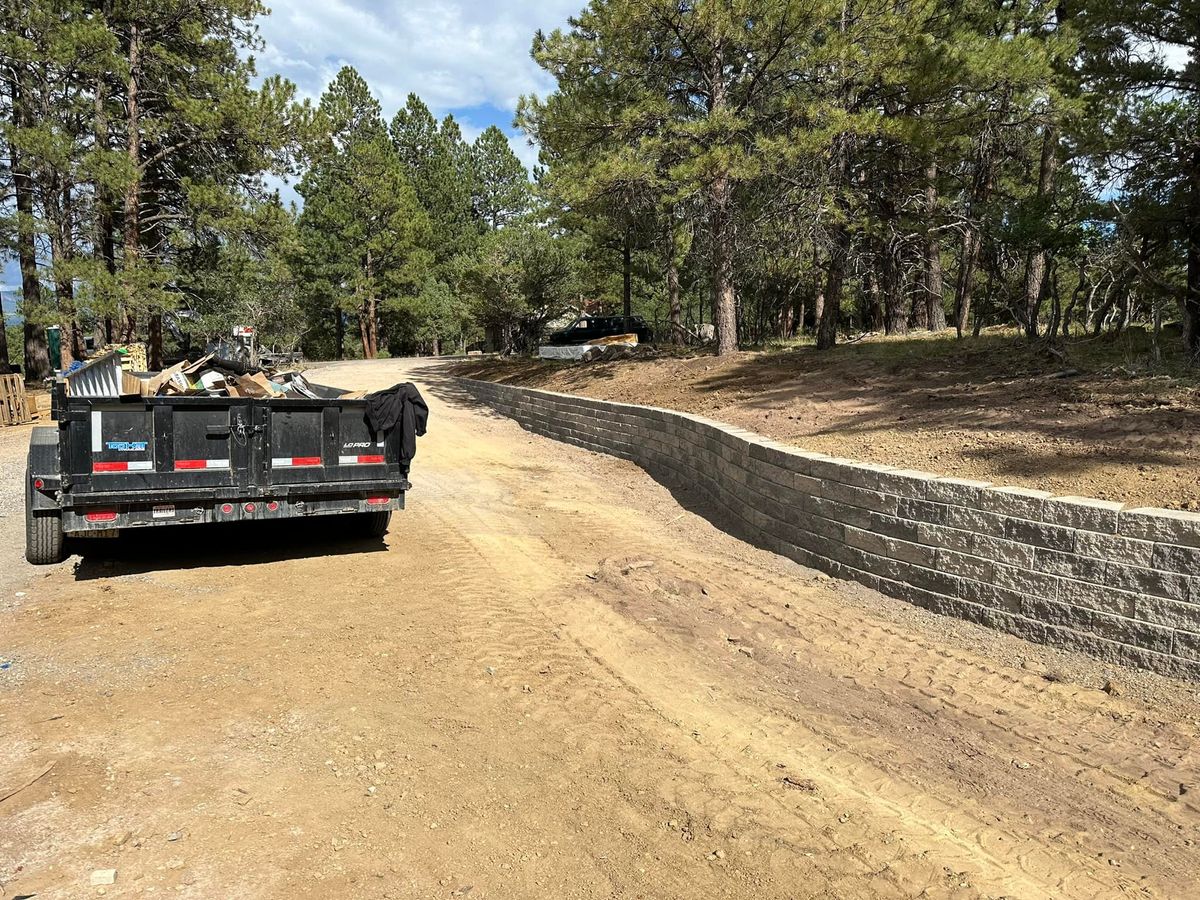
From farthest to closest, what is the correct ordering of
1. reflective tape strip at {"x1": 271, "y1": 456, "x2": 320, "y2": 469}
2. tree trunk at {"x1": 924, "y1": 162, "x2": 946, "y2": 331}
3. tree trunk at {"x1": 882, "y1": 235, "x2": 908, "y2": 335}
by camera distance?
tree trunk at {"x1": 924, "y1": 162, "x2": 946, "y2": 331}
tree trunk at {"x1": 882, "y1": 235, "x2": 908, "y2": 335}
reflective tape strip at {"x1": 271, "y1": 456, "x2": 320, "y2": 469}

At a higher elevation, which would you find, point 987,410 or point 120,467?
point 987,410

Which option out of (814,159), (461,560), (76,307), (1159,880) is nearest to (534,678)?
(461,560)

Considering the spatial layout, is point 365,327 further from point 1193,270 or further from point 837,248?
point 1193,270

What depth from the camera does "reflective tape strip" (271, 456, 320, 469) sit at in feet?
20.5

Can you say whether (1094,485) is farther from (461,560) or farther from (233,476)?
(233,476)

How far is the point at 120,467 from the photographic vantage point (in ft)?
18.5

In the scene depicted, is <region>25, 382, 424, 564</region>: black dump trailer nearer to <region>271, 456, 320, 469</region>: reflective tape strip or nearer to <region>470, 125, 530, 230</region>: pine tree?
<region>271, 456, 320, 469</region>: reflective tape strip

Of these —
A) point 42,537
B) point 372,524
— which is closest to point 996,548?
point 372,524

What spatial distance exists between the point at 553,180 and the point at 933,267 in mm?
9103

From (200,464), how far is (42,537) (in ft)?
5.32

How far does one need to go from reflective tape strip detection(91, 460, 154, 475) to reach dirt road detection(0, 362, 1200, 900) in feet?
3.21

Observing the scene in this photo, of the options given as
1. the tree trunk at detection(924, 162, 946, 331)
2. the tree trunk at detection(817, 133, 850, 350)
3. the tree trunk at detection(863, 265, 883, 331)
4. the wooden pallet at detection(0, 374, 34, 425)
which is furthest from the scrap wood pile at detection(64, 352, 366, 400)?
the tree trunk at detection(863, 265, 883, 331)

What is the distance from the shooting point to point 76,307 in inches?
723

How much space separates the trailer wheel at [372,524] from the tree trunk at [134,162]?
1498 cm
